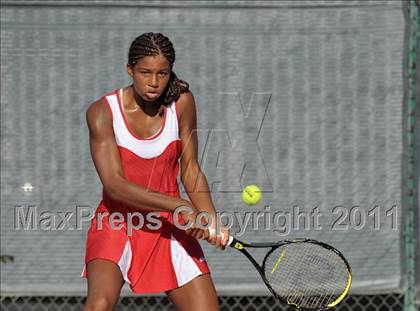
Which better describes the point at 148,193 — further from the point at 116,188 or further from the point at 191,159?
the point at 191,159

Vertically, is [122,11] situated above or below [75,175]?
above

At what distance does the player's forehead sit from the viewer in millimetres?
3938

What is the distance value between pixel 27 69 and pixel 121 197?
2.02 m

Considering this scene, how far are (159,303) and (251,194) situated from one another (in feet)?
2.98

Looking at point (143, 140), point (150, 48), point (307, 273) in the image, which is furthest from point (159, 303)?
point (150, 48)

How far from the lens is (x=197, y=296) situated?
13.4 ft

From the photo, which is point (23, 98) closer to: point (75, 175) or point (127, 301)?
point (75, 175)

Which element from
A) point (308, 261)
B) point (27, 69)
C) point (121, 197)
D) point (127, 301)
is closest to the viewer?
point (121, 197)

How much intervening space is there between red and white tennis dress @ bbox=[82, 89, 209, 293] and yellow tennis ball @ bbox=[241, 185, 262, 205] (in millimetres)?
1590

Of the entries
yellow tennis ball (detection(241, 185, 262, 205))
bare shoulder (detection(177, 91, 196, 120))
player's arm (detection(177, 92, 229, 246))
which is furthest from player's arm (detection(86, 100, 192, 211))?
yellow tennis ball (detection(241, 185, 262, 205))

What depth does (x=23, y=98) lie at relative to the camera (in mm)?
5801

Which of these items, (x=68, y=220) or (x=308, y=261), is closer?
(x=308, y=261)

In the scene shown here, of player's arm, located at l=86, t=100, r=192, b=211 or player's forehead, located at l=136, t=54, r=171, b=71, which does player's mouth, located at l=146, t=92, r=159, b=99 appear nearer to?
player's forehead, located at l=136, t=54, r=171, b=71

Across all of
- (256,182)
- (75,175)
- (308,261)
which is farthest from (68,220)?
(308,261)
